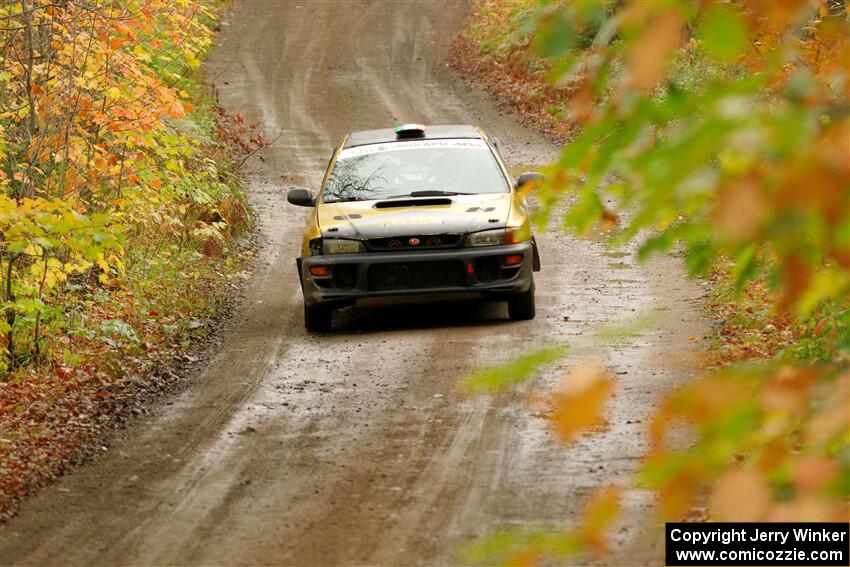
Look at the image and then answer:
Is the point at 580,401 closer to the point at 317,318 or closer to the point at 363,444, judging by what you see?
the point at 363,444

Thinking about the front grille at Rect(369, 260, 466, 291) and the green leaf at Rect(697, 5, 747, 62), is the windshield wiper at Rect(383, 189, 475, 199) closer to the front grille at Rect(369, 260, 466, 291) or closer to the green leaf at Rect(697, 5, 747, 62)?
the front grille at Rect(369, 260, 466, 291)

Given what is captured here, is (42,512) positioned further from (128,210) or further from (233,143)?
(233,143)

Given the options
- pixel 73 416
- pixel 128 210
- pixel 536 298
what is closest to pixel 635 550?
pixel 73 416

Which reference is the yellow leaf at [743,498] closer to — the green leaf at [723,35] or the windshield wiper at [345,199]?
the green leaf at [723,35]

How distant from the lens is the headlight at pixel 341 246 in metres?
10.9

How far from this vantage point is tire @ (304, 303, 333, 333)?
11.3m

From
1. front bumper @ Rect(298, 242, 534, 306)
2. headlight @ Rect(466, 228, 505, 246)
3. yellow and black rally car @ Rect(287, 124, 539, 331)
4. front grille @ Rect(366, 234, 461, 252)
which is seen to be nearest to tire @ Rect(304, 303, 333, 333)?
yellow and black rally car @ Rect(287, 124, 539, 331)

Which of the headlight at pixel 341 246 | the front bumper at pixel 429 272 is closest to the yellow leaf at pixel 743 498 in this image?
the front bumper at pixel 429 272

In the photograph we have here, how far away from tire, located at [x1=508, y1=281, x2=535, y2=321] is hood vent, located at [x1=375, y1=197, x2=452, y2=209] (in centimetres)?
109

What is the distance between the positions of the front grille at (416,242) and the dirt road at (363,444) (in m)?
0.82

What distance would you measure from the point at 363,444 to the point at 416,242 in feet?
11.2

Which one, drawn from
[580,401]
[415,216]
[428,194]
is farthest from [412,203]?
[580,401]

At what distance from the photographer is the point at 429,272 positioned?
10805 millimetres

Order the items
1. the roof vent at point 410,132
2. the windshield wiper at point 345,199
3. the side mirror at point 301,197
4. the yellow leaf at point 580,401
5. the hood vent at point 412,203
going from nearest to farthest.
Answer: the yellow leaf at point 580,401, the hood vent at point 412,203, the windshield wiper at point 345,199, the side mirror at point 301,197, the roof vent at point 410,132
